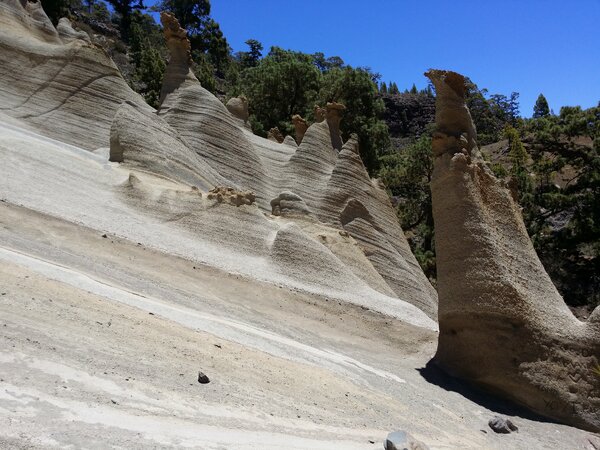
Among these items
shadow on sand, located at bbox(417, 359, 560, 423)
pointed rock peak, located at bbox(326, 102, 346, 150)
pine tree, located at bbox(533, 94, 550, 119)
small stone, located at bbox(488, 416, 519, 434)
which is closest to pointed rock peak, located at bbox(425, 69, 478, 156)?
shadow on sand, located at bbox(417, 359, 560, 423)

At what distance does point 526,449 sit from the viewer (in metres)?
7.75

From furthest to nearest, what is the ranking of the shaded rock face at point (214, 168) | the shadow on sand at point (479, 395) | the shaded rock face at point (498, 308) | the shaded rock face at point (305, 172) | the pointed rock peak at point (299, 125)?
the pointed rock peak at point (299, 125)
the shaded rock face at point (305, 172)
the shaded rock face at point (214, 168)
the shaded rock face at point (498, 308)
the shadow on sand at point (479, 395)

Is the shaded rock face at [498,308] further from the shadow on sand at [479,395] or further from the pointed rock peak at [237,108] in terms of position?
the pointed rock peak at [237,108]

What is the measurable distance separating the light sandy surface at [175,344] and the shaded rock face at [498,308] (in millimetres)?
648

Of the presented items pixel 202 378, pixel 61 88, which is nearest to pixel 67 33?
pixel 61 88

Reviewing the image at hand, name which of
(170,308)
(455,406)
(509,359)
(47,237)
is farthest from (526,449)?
(47,237)

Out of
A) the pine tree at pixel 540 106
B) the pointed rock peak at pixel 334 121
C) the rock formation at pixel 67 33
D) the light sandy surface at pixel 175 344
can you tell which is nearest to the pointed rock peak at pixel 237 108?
the pointed rock peak at pixel 334 121

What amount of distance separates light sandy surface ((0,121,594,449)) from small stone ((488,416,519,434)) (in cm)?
13

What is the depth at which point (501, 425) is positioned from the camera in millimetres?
8312

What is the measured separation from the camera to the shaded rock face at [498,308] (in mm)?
9359

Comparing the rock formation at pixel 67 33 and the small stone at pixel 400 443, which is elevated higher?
the rock formation at pixel 67 33

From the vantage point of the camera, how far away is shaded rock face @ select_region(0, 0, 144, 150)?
17.7 m

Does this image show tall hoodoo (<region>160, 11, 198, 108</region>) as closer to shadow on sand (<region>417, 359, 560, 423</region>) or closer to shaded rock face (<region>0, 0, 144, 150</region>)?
shaded rock face (<region>0, 0, 144, 150</region>)

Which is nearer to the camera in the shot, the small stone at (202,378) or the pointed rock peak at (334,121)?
the small stone at (202,378)
